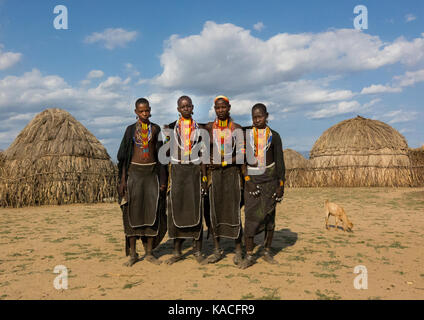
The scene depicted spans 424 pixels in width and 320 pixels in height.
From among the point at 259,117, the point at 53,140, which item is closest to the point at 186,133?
the point at 259,117

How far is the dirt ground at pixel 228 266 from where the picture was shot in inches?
140

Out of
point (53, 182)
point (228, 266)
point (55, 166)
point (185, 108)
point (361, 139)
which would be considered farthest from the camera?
point (361, 139)

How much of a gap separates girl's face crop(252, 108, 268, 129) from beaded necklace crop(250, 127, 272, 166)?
75 millimetres

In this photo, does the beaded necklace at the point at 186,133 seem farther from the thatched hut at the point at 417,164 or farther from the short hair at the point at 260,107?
the thatched hut at the point at 417,164

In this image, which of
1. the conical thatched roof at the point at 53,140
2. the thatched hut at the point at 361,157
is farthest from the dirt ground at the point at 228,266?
the thatched hut at the point at 361,157

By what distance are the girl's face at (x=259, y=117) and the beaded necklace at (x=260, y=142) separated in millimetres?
75

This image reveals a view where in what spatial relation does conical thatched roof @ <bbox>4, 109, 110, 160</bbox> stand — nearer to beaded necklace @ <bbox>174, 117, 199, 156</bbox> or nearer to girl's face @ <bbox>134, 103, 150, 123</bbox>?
girl's face @ <bbox>134, 103, 150, 123</bbox>

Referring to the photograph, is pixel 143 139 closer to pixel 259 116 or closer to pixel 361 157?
pixel 259 116

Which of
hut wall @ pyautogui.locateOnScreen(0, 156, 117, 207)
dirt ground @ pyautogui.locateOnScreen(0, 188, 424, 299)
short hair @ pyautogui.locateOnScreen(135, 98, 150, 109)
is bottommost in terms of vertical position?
dirt ground @ pyautogui.locateOnScreen(0, 188, 424, 299)

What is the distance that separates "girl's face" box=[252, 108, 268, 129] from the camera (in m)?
4.56

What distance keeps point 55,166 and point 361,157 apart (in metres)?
15.4

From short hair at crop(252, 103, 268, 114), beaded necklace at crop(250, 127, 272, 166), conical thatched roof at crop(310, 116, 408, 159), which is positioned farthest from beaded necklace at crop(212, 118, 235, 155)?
conical thatched roof at crop(310, 116, 408, 159)

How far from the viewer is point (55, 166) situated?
13.0 m
